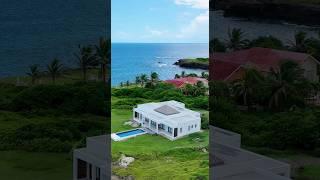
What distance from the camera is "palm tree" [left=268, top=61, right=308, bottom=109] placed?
444 cm

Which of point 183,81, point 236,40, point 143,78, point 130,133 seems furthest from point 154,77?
point 236,40

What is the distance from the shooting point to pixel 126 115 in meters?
11.2

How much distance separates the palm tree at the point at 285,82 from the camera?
4438mm

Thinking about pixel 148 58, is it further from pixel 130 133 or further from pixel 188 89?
pixel 130 133

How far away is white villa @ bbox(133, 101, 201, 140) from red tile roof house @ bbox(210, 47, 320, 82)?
4.56 meters

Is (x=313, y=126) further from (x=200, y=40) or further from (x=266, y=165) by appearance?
(x=200, y=40)

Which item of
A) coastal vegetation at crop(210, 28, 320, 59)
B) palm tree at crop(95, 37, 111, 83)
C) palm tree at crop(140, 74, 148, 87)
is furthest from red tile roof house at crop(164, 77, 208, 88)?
palm tree at crop(95, 37, 111, 83)

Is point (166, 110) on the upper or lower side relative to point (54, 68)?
lower

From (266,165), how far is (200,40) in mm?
7058

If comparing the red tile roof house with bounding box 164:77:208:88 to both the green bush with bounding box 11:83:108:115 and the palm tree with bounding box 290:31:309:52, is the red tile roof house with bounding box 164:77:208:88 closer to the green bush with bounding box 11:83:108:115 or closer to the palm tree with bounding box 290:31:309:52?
the green bush with bounding box 11:83:108:115

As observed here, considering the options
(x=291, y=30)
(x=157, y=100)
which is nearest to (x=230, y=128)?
(x=291, y=30)

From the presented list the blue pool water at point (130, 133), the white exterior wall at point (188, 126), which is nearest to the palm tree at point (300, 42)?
the white exterior wall at point (188, 126)

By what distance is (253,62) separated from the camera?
188 inches

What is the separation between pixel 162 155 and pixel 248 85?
21.3ft
